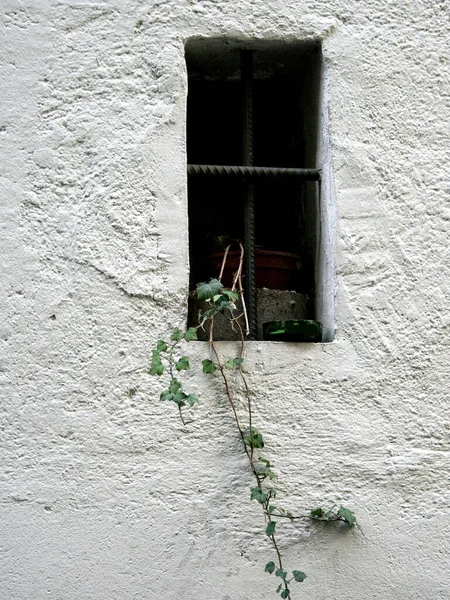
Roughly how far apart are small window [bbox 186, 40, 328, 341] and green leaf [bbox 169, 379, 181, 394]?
310 mm

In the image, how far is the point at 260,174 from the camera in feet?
7.53

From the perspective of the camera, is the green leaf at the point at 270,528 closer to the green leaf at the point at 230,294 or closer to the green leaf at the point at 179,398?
the green leaf at the point at 179,398

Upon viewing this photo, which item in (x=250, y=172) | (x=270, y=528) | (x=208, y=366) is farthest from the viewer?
(x=250, y=172)

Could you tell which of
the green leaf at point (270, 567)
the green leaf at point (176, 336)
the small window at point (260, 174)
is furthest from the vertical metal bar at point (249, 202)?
the green leaf at point (270, 567)

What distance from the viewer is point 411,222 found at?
2.22 metres

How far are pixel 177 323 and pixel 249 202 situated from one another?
41cm

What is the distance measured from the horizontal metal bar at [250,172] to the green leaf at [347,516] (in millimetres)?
890

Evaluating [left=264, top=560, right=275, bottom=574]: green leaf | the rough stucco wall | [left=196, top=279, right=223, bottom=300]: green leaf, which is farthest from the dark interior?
[left=264, top=560, right=275, bottom=574]: green leaf

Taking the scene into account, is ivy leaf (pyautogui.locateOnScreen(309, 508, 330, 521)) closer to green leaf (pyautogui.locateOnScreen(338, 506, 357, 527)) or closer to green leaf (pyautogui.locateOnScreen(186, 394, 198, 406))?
green leaf (pyautogui.locateOnScreen(338, 506, 357, 527))

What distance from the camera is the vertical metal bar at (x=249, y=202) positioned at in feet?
7.47

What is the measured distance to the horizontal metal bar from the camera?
7.41 feet

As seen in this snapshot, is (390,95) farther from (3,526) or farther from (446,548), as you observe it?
(3,526)

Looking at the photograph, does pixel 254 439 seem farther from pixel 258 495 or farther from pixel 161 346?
→ pixel 161 346

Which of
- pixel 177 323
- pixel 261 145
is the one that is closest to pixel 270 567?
pixel 177 323
